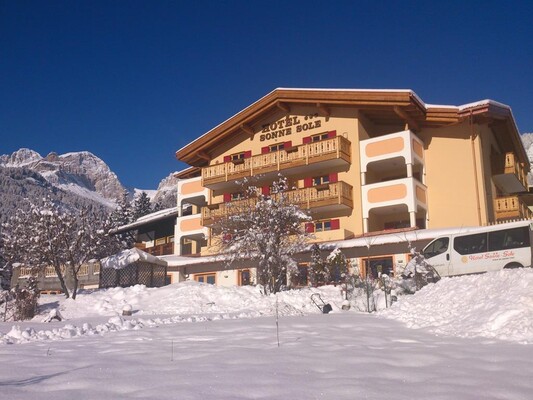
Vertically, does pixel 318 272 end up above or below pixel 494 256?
below

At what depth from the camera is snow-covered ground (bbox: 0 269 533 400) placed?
16.9 ft

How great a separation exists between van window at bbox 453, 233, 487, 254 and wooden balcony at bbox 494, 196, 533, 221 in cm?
980

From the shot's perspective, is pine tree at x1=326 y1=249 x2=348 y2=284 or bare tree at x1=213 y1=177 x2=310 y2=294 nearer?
bare tree at x1=213 y1=177 x2=310 y2=294

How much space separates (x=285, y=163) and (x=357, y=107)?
209 inches

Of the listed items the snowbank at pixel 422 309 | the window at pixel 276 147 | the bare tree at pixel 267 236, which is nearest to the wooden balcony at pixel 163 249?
the window at pixel 276 147

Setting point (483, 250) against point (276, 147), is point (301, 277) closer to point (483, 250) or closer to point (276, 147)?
point (276, 147)

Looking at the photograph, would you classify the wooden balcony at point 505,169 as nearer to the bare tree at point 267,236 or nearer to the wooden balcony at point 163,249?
the bare tree at point 267,236

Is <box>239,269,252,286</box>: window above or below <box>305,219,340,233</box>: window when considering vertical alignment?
below

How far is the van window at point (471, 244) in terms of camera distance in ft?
63.5

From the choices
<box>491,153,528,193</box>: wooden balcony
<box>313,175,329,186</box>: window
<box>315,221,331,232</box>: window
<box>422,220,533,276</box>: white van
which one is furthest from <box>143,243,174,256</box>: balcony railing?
<box>422,220,533,276</box>: white van

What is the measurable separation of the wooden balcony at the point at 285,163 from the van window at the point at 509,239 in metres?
12.0

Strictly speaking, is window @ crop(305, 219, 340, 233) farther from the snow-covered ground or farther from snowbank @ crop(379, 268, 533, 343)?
the snow-covered ground

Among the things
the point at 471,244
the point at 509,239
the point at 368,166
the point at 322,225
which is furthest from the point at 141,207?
the point at 509,239

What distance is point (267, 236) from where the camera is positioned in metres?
25.4
